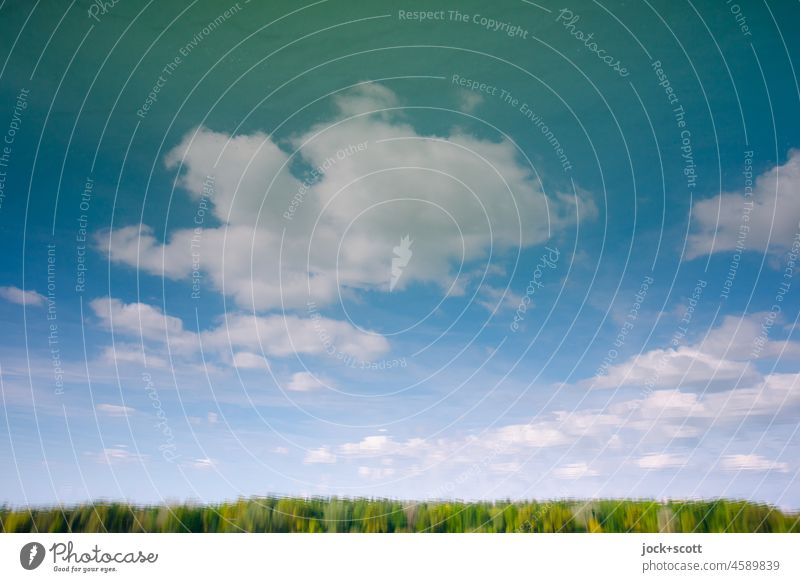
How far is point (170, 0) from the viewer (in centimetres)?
1171

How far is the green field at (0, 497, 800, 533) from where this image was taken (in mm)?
10297

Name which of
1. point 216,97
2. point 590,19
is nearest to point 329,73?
point 216,97

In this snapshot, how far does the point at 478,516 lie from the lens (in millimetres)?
10641
